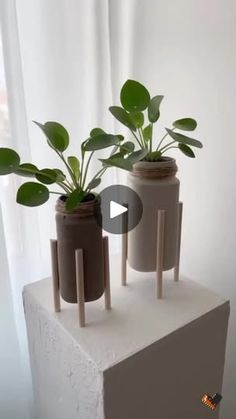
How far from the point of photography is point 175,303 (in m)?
0.78

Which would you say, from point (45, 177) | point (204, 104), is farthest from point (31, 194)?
point (204, 104)

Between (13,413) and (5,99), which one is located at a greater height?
(5,99)

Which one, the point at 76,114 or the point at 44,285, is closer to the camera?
the point at 44,285

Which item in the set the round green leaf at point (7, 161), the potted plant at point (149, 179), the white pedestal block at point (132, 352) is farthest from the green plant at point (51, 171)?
the white pedestal block at point (132, 352)

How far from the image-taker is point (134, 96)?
2.23ft

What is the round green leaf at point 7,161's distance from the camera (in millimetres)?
582

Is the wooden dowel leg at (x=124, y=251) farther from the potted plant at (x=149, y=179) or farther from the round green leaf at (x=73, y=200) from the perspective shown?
the round green leaf at (x=73, y=200)

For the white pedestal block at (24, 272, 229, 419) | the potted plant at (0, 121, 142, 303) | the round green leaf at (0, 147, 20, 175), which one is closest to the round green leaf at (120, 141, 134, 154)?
the potted plant at (0, 121, 142, 303)

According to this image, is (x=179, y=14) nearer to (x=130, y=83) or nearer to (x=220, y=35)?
(x=220, y=35)

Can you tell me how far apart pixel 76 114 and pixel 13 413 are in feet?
3.07

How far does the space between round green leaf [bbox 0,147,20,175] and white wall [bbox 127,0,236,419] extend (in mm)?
592

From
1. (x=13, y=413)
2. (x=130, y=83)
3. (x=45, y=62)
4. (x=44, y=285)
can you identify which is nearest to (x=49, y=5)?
(x=45, y=62)

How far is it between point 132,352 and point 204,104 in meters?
0.69

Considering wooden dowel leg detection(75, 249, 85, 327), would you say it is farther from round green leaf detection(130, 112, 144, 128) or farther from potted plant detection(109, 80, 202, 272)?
round green leaf detection(130, 112, 144, 128)
